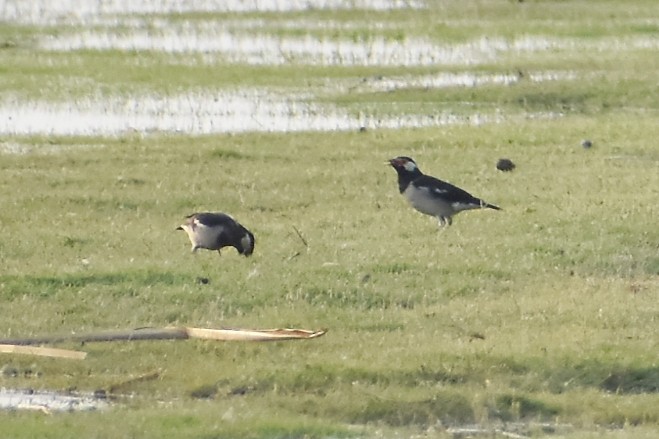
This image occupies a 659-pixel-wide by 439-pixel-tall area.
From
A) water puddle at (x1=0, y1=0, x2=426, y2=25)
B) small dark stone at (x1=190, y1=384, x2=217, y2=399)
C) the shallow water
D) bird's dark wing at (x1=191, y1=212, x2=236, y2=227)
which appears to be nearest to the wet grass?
small dark stone at (x1=190, y1=384, x2=217, y2=399)

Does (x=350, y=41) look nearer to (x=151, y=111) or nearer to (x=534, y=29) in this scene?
(x=534, y=29)

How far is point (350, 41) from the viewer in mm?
30375

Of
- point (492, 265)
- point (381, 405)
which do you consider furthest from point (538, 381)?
point (492, 265)

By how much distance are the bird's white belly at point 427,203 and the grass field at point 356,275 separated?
0.20m

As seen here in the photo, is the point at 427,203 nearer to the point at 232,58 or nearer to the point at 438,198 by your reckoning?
the point at 438,198

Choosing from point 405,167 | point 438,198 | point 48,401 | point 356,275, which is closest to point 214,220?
point 356,275

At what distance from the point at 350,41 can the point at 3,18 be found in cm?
744

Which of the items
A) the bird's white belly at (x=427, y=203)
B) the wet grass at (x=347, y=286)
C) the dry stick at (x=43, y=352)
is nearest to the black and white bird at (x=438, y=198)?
the bird's white belly at (x=427, y=203)

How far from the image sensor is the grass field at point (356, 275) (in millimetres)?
8625

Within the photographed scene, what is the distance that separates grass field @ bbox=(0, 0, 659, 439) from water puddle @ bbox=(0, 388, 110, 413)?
0.39 ft

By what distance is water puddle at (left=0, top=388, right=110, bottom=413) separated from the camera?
851 cm

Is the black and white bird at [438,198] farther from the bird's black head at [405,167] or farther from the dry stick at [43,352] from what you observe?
the dry stick at [43,352]

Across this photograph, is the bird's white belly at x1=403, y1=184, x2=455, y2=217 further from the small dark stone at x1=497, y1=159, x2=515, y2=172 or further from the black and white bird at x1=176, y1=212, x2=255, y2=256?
the small dark stone at x1=497, y1=159, x2=515, y2=172

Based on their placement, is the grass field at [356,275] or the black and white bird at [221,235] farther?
the black and white bird at [221,235]
